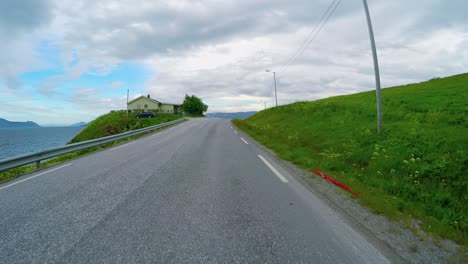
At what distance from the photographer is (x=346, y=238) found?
299 cm

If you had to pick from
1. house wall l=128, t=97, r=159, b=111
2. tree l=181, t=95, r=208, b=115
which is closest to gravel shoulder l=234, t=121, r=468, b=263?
house wall l=128, t=97, r=159, b=111

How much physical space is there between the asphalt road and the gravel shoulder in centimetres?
19

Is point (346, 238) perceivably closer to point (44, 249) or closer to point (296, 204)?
point (296, 204)

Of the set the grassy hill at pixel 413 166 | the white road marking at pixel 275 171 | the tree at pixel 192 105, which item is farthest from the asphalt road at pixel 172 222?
the tree at pixel 192 105

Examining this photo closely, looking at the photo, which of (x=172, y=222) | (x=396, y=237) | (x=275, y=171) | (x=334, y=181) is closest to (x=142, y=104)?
(x=275, y=171)

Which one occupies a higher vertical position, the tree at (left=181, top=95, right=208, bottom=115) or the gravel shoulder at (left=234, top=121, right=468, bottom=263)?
the tree at (left=181, top=95, right=208, bottom=115)

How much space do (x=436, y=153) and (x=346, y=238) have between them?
5.52 m

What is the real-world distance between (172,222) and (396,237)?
3.15m

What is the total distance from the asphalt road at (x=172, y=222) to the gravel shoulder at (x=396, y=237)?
0.62ft

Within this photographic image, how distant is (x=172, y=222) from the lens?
3.29 metres

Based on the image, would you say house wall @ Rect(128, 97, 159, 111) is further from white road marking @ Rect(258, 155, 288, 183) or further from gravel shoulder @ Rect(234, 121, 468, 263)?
gravel shoulder @ Rect(234, 121, 468, 263)

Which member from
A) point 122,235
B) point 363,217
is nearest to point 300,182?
point 363,217

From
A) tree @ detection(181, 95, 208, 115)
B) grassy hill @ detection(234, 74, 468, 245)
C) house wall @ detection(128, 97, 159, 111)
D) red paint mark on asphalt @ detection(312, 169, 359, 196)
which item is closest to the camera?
grassy hill @ detection(234, 74, 468, 245)

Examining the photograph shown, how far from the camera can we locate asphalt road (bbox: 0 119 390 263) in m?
2.58
